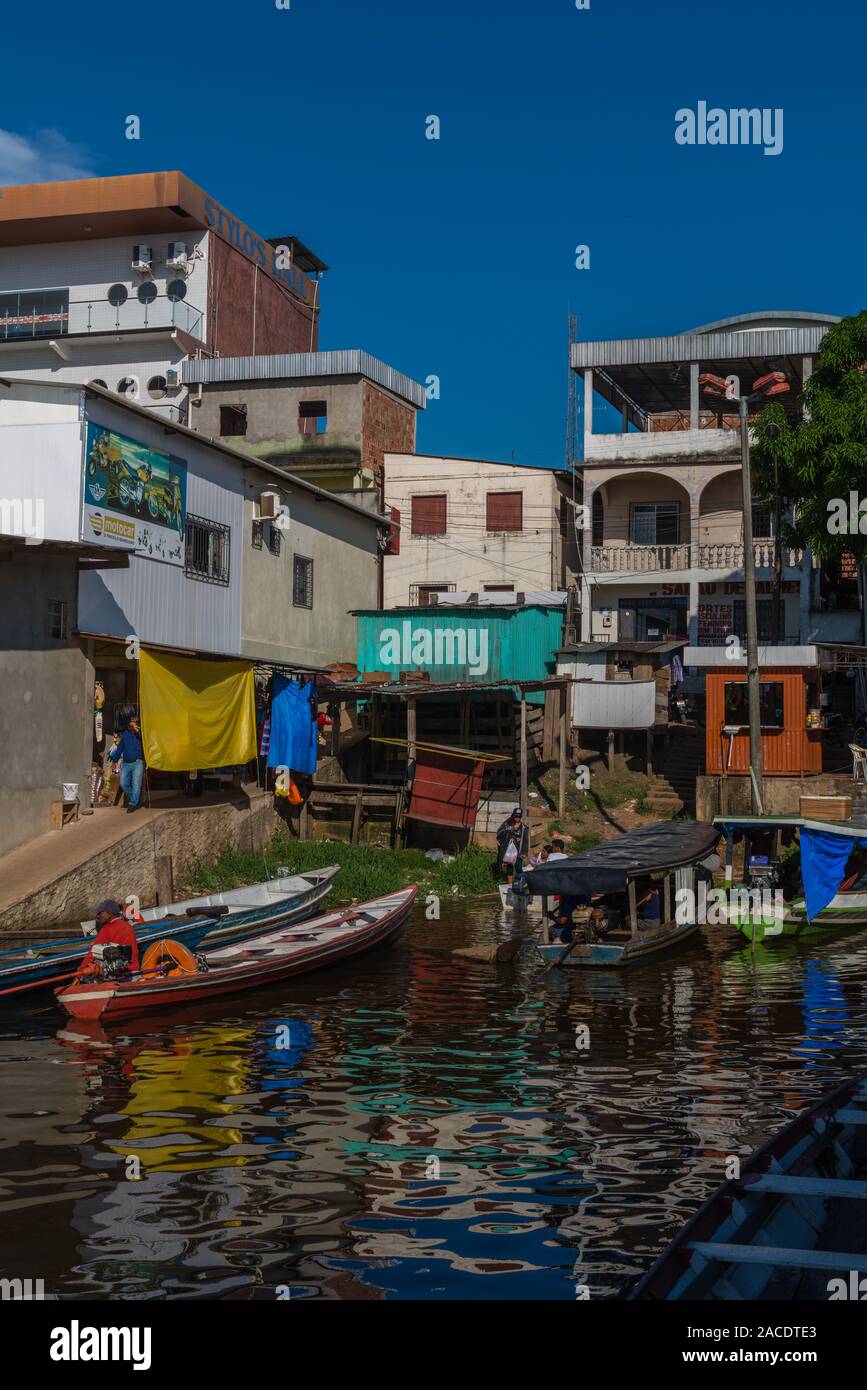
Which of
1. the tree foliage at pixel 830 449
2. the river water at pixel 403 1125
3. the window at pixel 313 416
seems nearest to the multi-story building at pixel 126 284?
the window at pixel 313 416

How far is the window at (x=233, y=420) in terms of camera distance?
4478cm

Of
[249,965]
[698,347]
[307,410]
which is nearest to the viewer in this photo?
[249,965]

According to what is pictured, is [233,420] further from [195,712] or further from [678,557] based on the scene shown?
[195,712]

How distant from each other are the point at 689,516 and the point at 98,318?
2461cm

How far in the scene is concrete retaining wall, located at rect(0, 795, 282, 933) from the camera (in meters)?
20.5

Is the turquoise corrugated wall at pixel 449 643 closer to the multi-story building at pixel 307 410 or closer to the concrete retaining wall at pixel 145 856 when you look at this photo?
the concrete retaining wall at pixel 145 856

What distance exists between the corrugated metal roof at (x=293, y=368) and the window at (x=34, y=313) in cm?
705

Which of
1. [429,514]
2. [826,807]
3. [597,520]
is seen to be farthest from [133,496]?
[597,520]

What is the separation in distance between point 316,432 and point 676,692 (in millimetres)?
15945

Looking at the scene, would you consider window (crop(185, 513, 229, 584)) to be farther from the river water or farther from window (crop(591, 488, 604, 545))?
window (crop(591, 488, 604, 545))

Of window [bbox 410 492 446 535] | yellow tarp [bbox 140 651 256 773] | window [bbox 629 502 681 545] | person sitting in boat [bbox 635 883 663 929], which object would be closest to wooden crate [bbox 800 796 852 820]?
person sitting in boat [bbox 635 883 663 929]

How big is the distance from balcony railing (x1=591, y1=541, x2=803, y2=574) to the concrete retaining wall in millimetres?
17470

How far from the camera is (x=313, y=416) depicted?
44.4 m
